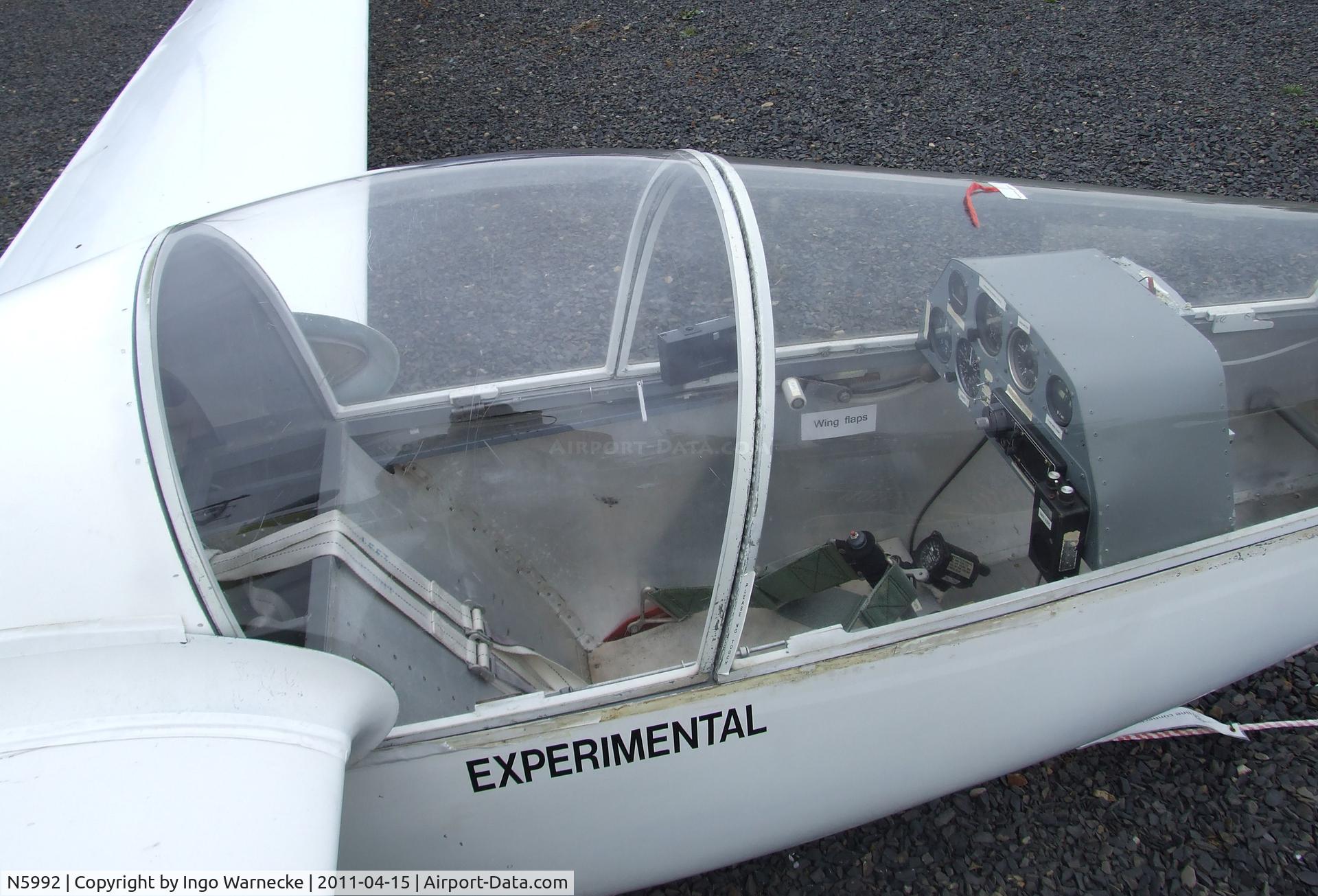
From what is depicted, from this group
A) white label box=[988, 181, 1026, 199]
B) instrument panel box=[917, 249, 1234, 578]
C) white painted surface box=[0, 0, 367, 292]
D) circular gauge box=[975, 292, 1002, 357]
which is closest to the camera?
instrument panel box=[917, 249, 1234, 578]

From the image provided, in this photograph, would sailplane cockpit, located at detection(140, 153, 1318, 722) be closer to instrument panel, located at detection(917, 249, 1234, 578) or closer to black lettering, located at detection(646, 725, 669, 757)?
instrument panel, located at detection(917, 249, 1234, 578)

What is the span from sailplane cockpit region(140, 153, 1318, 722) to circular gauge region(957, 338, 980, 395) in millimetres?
12

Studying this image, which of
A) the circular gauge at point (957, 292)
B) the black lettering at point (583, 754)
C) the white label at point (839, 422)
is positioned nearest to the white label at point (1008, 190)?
the circular gauge at point (957, 292)

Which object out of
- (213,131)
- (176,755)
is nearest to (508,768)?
(176,755)

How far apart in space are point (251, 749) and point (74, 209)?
2512 mm

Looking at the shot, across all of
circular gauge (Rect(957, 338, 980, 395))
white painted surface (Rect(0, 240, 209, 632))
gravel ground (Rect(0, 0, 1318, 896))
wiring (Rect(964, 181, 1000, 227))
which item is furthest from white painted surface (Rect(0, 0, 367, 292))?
circular gauge (Rect(957, 338, 980, 395))

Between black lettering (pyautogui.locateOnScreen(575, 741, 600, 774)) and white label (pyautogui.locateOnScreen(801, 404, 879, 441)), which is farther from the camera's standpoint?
white label (pyautogui.locateOnScreen(801, 404, 879, 441))

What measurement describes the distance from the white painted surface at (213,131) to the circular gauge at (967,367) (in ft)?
7.10

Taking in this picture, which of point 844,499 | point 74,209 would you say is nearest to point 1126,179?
point 844,499

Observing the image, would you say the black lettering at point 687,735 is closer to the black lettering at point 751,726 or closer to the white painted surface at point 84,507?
the black lettering at point 751,726

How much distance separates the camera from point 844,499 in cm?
191

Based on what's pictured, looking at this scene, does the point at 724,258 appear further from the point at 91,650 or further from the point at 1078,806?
the point at 1078,806

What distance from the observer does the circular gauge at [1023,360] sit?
5.27ft

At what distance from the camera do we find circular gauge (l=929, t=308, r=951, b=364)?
191cm
